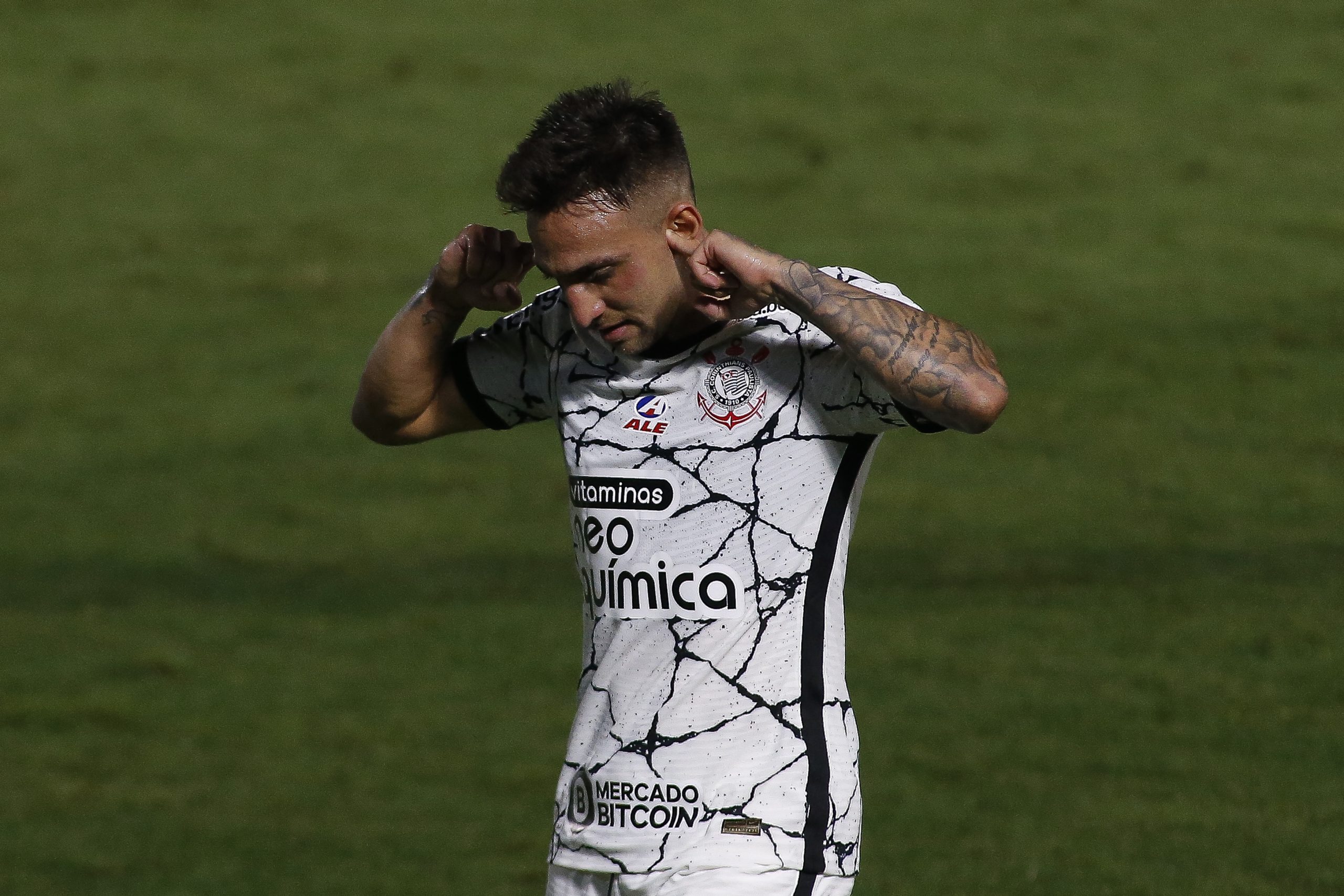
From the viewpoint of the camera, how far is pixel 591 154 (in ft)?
9.35

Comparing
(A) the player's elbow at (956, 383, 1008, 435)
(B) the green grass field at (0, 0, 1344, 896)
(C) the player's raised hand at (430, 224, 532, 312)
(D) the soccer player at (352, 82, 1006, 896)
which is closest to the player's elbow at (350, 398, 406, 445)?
(C) the player's raised hand at (430, 224, 532, 312)

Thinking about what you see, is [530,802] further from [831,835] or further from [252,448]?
[252,448]

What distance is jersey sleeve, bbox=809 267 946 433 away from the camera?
289cm

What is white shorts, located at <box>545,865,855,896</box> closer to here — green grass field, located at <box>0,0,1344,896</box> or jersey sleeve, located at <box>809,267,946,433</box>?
jersey sleeve, located at <box>809,267,946,433</box>

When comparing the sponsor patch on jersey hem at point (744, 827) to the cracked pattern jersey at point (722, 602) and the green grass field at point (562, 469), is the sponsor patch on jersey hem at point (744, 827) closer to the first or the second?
the cracked pattern jersey at point (722, 602)

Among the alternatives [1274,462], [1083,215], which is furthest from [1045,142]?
[1274,462]

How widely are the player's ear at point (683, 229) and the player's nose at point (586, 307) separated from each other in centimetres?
14

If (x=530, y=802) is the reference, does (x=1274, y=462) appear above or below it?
above

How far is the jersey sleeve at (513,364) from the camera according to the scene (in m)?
3.22

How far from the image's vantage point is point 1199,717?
22.7 ft

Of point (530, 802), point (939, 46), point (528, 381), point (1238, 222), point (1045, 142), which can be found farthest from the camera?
point (939, 46)

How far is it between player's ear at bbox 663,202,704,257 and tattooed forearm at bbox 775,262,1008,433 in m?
0.15

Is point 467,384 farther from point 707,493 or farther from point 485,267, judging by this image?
point 707,493

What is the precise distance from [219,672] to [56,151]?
7017 mm
